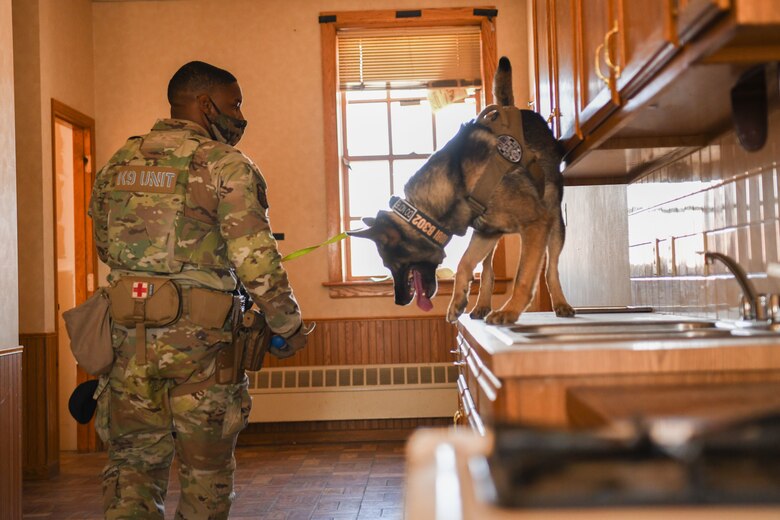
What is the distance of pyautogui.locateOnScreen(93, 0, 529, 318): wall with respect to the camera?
549 centimetres

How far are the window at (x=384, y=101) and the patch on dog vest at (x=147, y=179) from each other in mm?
3139

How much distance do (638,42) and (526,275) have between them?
85 cm

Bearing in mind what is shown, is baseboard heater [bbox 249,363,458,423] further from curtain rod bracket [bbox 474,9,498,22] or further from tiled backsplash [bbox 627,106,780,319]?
tiled backsplash [bbox 627,106,780,319]

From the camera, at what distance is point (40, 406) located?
15.2 feet

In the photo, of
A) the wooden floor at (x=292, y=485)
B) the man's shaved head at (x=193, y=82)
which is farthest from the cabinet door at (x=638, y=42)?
the wooden floor at (x=292, y=485)

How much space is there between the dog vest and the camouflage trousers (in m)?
0.85

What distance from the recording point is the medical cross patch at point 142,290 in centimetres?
226

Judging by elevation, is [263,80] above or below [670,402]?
above

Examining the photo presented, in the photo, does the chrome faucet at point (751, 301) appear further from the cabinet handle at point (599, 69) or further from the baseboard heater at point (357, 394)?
the baseboard heater at point (357, 394)

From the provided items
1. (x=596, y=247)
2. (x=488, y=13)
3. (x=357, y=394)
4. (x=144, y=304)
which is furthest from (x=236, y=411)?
(x=488, y=13)

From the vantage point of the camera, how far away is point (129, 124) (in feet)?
18.2

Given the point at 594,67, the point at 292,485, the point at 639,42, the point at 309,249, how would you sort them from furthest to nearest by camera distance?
the point at 292,485
the point at 309,249
the point at 594,67
the point at 639,42

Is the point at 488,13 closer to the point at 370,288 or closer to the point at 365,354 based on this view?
the point at 370,288

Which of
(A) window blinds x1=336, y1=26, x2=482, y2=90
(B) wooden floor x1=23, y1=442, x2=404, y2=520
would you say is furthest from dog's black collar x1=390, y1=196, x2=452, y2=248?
(A) window blinds x1=336, y1=26, x2=482, y2=90
